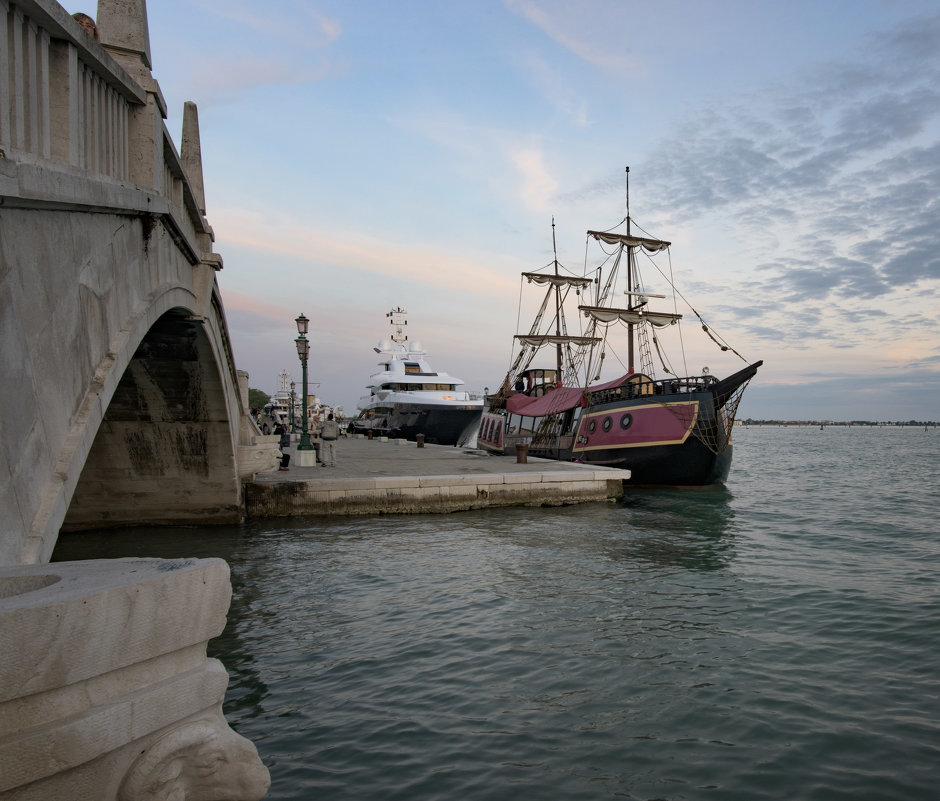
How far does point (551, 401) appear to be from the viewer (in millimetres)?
31266

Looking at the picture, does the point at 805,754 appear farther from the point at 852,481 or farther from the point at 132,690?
the point at 852,481

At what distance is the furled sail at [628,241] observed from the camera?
3506 cm

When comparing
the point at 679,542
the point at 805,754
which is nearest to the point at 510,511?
the point at 679,542

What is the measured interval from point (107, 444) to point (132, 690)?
41.0 feet

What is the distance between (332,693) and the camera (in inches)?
230

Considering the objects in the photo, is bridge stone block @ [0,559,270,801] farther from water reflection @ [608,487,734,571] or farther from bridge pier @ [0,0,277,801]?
water reflection @ [608,487,734,571]

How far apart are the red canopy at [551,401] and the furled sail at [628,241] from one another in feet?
29.2

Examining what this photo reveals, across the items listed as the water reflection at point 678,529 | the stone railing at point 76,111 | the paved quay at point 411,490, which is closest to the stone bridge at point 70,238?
the stone railing at point 76,111

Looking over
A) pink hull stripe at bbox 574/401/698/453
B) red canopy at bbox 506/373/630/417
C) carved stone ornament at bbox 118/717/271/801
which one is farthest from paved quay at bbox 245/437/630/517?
carved stone ornament at bbox 118/717/271/801

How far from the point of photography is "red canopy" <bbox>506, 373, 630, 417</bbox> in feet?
93.0

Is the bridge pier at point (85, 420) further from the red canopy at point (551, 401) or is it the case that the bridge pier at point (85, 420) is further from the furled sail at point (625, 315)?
the furled sail at point (625, 315)

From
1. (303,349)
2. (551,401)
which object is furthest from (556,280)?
(303,349)

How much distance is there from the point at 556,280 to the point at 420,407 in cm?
1313

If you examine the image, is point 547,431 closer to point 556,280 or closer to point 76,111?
point 556,280
